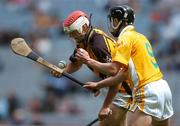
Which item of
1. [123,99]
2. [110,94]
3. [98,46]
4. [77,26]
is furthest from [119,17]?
[123,99]

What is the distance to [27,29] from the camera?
61.0 feet

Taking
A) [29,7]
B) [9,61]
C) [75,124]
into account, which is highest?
[29,7]

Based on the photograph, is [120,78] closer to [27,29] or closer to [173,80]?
[173,80]

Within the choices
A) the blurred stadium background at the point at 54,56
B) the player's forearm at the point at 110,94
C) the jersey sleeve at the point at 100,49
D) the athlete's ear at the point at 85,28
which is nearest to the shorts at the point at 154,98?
the player's forearm at the point at 110,94

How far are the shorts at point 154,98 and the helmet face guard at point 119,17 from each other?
2.34 feet

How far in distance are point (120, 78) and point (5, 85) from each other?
9.17 metres

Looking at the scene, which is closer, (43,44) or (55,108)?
(55,108)

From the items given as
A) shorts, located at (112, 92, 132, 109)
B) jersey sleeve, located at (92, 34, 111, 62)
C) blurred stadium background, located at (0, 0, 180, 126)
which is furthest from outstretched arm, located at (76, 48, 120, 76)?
blurred stadium background, located at (0, 0, 180, 126)

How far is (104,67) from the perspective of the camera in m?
9.09

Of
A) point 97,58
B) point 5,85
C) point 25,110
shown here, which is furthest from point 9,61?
point 97,58

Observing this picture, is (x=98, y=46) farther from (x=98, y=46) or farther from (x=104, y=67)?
(x=104, y=67)

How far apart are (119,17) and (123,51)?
0.47 m

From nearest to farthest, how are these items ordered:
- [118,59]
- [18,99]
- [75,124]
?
[118,59] → [75,124] → [18,99]

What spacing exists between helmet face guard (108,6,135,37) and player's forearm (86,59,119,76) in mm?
447
